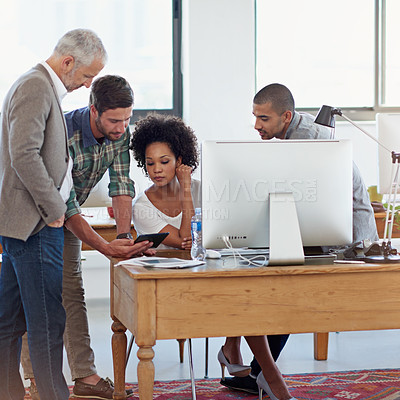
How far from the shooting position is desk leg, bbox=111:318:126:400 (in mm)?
2459

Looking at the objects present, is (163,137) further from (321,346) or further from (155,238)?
(321,346)

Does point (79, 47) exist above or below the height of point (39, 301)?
above

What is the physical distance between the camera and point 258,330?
2.03m

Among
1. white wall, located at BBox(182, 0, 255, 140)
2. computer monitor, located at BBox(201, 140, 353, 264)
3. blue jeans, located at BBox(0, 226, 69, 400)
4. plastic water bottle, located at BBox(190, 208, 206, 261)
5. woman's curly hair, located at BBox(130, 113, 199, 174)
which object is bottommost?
blue jeans, located at BBox(0, 226, 69, 400)

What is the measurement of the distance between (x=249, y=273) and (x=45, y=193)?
688 millimetres

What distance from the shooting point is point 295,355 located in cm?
335

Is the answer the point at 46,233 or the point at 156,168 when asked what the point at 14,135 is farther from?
the point at 156,168

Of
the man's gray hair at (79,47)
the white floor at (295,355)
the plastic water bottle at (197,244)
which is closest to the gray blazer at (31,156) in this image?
the man's gray hair at (79,47)

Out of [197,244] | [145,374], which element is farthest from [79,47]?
[145,374]

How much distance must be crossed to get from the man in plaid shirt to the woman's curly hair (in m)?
0.25

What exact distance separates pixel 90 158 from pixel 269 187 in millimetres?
883

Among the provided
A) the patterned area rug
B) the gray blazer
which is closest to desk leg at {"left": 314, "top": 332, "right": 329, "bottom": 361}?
the patterned area rug

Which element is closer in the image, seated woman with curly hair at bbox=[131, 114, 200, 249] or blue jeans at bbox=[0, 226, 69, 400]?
blue jeans at bbox=[0, 226, 69, 400]

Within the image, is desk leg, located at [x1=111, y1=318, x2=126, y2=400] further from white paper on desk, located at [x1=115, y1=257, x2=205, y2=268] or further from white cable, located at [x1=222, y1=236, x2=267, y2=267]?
white cable, located at [x1=222, y1=236, x2=267, y2=267]
